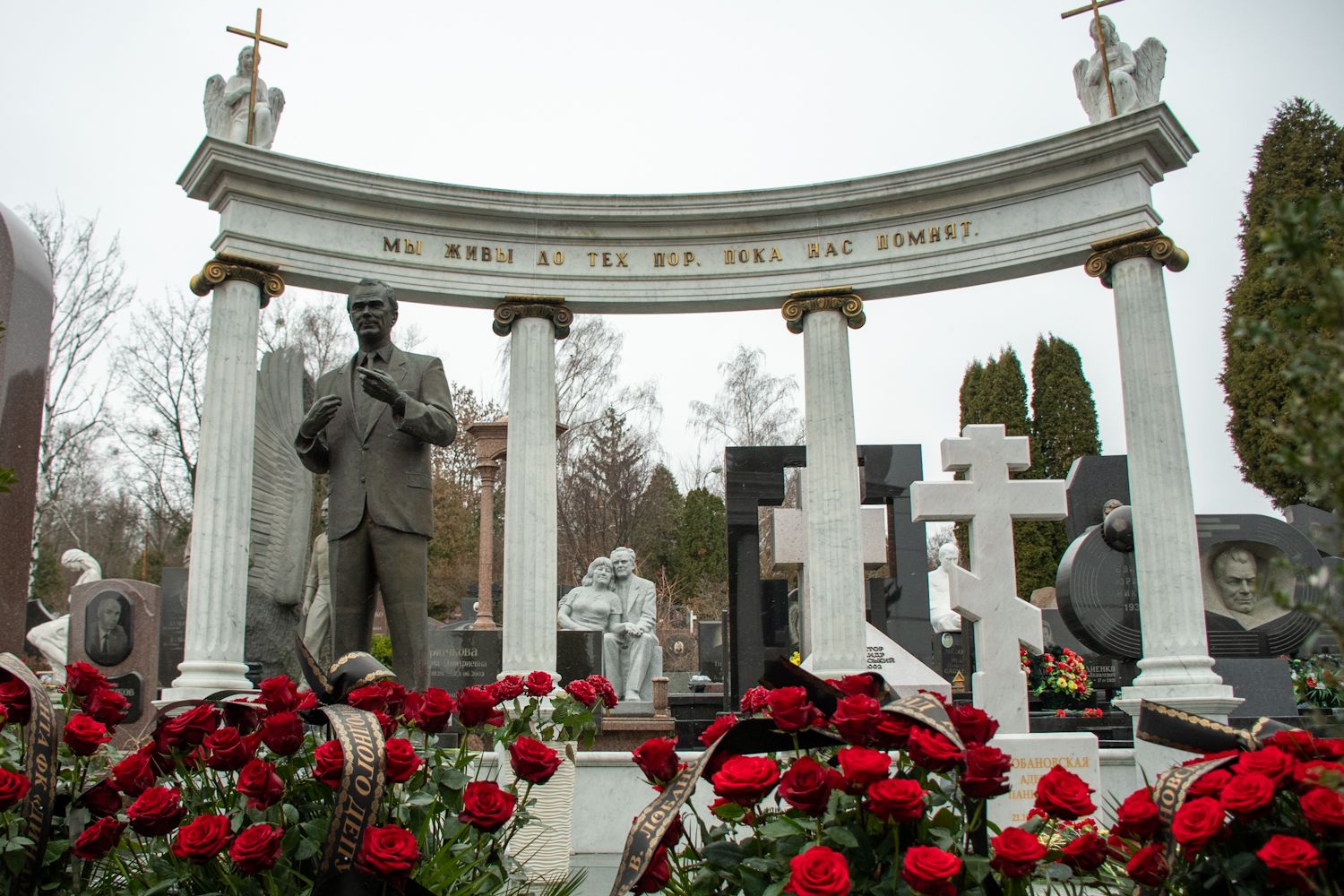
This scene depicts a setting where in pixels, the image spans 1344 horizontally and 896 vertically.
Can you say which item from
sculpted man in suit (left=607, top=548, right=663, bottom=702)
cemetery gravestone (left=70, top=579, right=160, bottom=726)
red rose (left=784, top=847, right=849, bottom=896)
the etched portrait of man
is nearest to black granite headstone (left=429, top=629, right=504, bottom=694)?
sculpted man in suit (left=607, top=548, right=663, bottom=702)

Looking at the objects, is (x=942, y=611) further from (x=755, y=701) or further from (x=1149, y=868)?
(x=1149, y=868)

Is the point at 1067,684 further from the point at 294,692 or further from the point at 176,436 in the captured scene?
the point at 176,436

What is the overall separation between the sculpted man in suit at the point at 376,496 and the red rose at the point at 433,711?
3.38m

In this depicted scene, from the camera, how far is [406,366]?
7.60 meters

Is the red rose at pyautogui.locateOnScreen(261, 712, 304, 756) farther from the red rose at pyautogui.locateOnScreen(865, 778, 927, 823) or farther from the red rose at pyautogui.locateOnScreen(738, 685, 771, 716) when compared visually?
the red rose at pyautogui.locateOnScreen(865, 778, 927, 823)

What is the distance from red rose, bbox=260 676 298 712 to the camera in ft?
12.7

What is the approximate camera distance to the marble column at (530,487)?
1438 centimetres

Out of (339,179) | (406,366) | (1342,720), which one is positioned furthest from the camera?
(339,179)

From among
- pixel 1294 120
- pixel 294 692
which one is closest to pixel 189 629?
pixel 294 692

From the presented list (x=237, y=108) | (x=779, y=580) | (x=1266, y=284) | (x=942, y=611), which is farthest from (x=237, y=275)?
(x=1266, y=284)

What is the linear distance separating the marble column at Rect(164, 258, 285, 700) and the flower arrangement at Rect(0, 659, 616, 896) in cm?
922

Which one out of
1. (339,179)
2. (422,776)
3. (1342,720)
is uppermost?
(339,179)

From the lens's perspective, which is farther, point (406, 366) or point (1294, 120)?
point (1294, 120)

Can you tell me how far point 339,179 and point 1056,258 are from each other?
9656 millimetres
